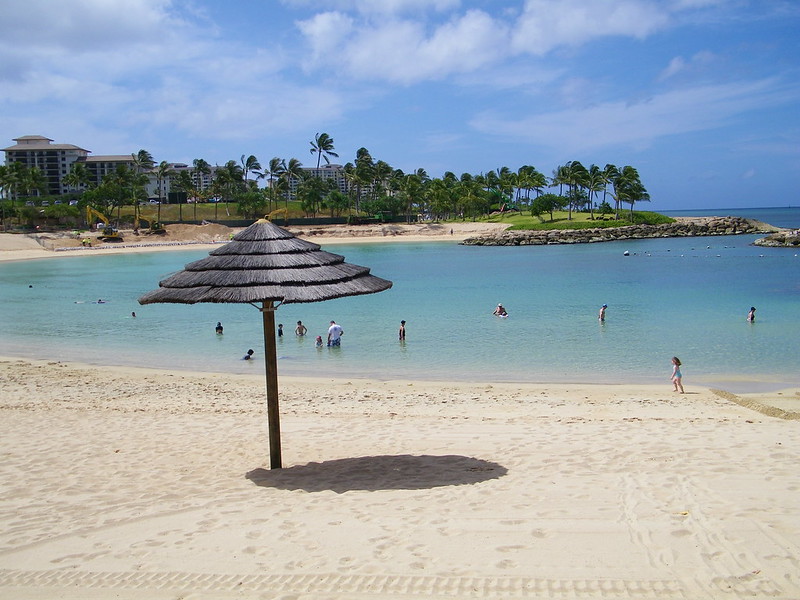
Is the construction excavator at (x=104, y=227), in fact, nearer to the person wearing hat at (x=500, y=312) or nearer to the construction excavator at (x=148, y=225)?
the construction excavator at (x=148, y=225)

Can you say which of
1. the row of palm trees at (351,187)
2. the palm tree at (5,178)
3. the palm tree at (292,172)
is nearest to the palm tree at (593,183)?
the row of palm trees at (351,187)

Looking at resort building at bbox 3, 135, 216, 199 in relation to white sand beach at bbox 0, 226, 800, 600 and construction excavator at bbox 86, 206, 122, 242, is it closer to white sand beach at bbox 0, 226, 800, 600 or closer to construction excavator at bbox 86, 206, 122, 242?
construction excavator at bbox 86, 206, 122, 242

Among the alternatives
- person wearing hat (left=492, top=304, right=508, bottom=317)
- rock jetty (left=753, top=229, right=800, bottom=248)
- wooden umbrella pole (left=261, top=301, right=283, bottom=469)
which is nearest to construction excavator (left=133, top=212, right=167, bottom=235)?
rock jetty (left=753, top=229, right=800, bottom=248)

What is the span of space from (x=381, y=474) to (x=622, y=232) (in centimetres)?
9546

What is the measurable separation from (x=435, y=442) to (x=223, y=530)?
4.42m

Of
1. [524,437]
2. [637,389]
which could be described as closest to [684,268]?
[637,389]

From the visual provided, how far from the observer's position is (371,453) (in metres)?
9.45

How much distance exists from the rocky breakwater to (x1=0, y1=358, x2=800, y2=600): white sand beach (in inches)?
3167

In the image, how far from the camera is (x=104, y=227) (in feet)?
320

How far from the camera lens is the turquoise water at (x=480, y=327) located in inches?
768

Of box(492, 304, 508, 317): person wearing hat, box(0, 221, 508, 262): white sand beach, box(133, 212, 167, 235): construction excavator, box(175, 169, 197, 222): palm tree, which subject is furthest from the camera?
box(175, 169, 197, 222): palm tree

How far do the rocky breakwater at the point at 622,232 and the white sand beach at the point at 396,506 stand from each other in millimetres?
80435

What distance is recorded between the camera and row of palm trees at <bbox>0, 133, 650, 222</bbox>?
342 feet

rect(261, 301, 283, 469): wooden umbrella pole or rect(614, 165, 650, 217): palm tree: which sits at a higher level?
rect(614, 165, 650, 217): palm tree
